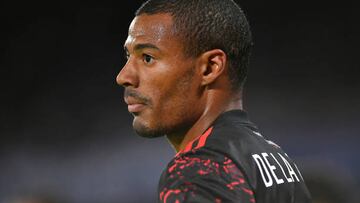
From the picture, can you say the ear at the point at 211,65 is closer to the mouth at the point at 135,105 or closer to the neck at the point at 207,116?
the neck at the point at 207,116

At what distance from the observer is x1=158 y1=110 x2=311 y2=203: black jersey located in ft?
3.58

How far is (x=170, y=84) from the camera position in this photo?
1.36 meters

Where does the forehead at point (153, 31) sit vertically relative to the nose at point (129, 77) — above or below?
above

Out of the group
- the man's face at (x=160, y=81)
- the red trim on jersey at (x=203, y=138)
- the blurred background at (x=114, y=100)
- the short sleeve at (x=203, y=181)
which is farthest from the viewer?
the blurred background at (x=114, y=100)

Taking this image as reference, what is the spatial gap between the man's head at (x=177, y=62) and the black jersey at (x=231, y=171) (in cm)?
9

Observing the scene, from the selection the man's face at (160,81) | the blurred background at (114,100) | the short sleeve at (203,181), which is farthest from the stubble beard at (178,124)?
the blurred background at (114,100)

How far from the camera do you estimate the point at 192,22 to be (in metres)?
1.36

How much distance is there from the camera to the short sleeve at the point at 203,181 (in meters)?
1.08

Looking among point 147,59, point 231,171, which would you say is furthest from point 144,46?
point 231,171

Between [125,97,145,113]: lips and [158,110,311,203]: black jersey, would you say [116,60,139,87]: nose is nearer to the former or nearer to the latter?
[125,97,145,113]: lips

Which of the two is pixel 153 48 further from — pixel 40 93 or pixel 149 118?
pixel 40 93

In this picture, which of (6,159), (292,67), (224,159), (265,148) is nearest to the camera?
(224,159)

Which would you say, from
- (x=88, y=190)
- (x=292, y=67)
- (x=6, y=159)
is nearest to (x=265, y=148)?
(x=292, y=67)

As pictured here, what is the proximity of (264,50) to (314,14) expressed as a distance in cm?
50
